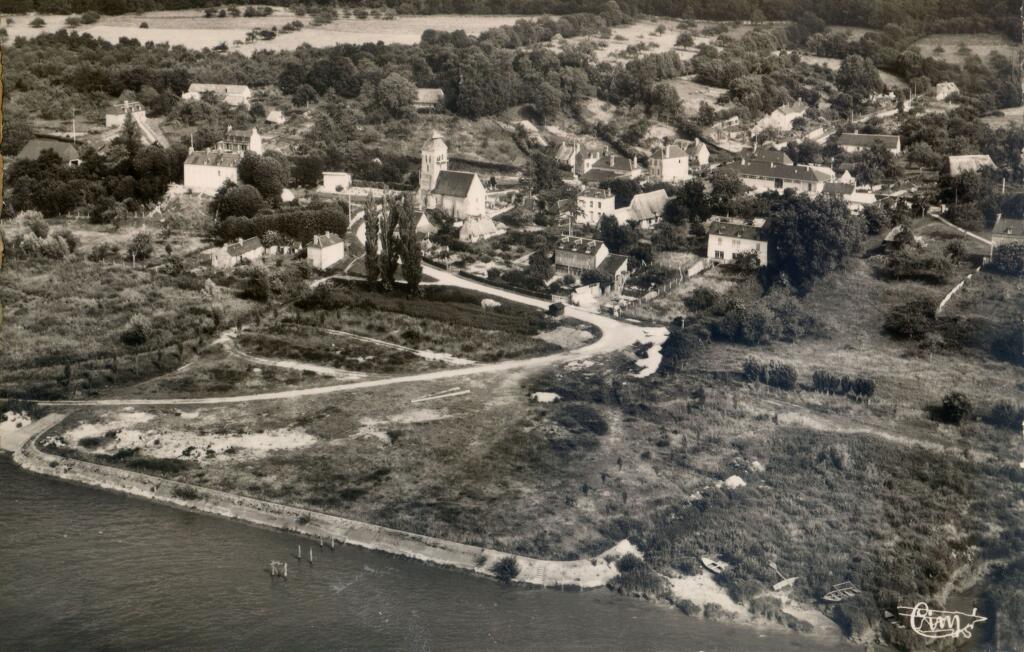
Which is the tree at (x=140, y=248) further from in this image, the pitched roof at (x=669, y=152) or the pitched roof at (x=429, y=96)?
the pitched roof at (x=669, y=152)

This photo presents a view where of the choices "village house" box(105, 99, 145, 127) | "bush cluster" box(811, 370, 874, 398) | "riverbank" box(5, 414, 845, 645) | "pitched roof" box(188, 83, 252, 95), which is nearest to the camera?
"riverbank" box(5, 414, 845, 645)

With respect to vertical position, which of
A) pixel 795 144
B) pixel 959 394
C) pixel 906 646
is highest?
pixel 795 144

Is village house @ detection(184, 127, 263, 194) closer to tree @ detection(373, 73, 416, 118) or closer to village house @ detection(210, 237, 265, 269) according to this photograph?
village house @ detection(210, 237, 265, 269)

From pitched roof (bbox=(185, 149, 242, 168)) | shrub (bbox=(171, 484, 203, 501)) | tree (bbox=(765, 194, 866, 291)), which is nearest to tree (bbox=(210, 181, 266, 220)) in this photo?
pitched roof (bbox=(185, 149, 242, 168))

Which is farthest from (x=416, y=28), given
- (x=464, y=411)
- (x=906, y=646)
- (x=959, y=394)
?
(x=906, y=646)

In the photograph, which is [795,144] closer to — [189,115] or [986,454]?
[986,454]

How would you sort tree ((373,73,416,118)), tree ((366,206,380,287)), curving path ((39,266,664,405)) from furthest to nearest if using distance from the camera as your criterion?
tree ((373,73,416,118))
tree ((366,206,380,287))
curving path ((39,266,664,405))

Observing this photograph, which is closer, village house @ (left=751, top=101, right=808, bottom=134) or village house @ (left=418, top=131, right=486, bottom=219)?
village house @ (left=418, top=131, right=486, bottom=219)
